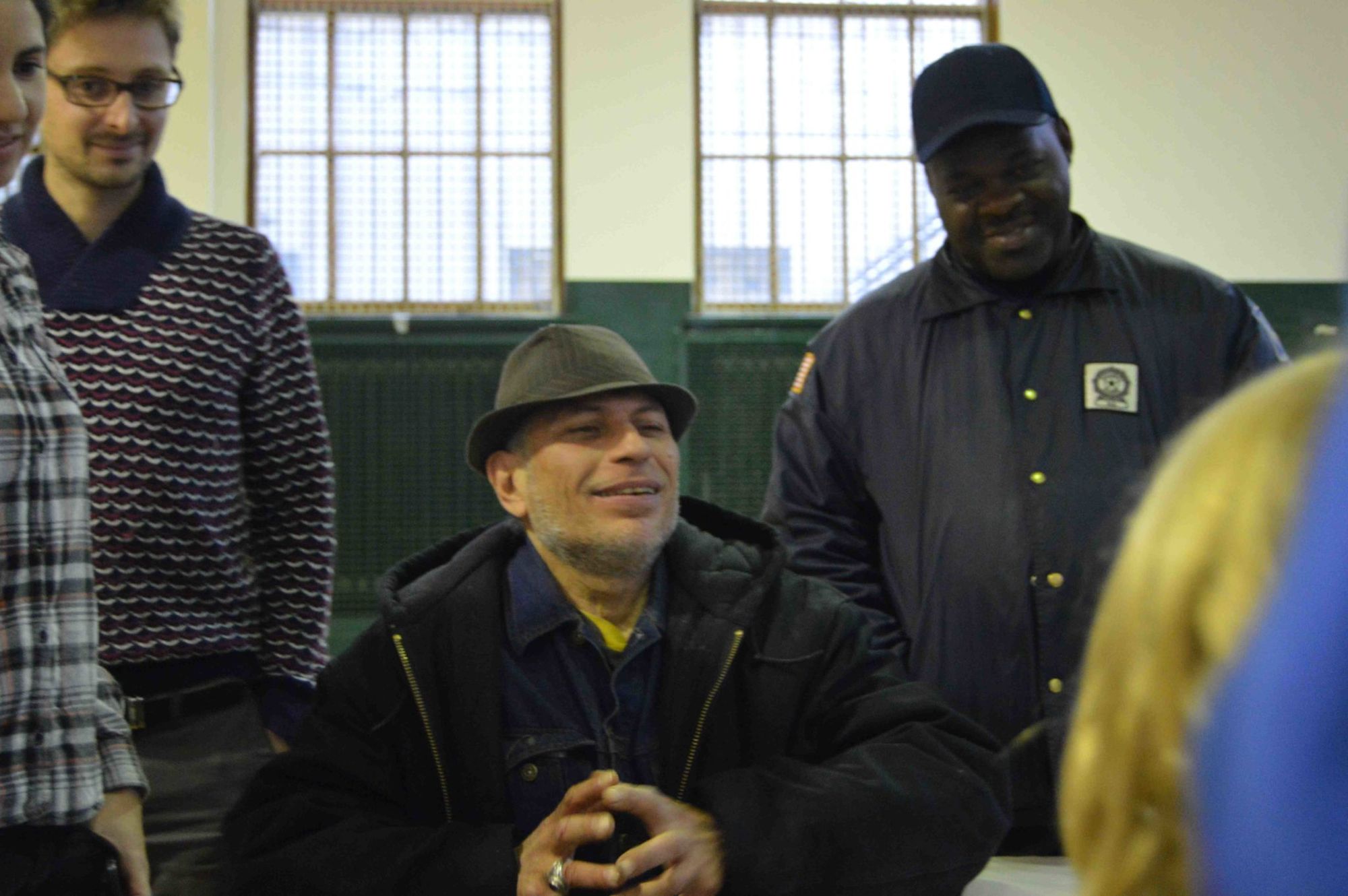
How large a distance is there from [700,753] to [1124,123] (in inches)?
189

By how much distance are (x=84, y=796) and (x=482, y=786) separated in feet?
2.50

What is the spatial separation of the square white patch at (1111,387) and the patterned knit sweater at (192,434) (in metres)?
1.21

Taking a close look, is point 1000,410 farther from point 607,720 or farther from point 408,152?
point 408,152

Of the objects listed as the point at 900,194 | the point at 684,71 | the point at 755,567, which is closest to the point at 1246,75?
the point at 900,194

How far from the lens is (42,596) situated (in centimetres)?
124

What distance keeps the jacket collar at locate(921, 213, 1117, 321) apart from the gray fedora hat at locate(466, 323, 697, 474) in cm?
46

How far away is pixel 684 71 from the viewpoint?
Result: 19.3 feet

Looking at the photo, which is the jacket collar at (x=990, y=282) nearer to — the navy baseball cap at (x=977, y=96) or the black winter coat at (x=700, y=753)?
the navy baseball cap at (x=977, y=96)

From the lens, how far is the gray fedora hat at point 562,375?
222 cm

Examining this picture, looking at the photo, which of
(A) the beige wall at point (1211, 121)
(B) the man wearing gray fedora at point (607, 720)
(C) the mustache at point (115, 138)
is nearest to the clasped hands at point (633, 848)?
(B) the man wearing gray fedora at point (607, 720)

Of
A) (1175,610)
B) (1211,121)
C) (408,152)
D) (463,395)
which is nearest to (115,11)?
(1175,610)

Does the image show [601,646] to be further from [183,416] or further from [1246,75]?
[1246,75]

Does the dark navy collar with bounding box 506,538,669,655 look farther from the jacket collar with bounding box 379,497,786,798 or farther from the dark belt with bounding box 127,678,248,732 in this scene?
the dark belt with bounding box 127,678,248,732

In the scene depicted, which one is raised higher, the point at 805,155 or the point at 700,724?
the point at 805,155
